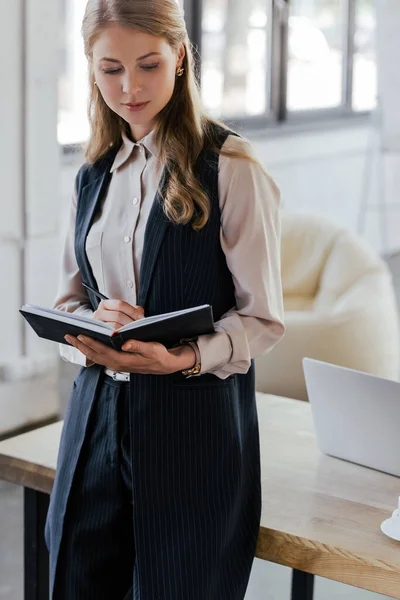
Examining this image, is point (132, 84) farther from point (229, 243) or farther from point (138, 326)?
point (138, 326)

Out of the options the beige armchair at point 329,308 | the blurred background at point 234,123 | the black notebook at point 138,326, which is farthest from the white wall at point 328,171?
the black notebook at point 138,326

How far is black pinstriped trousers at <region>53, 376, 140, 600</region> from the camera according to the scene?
59.9 inches

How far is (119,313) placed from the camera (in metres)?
1.45

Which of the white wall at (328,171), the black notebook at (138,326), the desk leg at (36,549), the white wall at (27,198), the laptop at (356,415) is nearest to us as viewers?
the black notebook at (138,326)

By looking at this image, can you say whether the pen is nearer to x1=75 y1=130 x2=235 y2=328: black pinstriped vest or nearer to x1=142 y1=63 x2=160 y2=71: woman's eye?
x1=75 y1=130 x2=235 y2=328: black pinstriped vest

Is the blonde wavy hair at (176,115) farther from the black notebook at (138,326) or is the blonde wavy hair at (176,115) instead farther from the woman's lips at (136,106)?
the black notebook at (138,326)

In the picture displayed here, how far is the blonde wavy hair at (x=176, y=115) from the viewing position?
143 centimetres

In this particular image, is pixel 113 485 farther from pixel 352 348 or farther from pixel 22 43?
pixel 22 43

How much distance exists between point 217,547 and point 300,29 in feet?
19.2

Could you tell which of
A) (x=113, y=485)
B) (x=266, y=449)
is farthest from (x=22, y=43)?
(x=113, y=485)

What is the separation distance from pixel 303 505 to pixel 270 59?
519cm

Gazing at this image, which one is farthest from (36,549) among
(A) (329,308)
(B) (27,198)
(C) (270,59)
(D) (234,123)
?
(C) (270,59)

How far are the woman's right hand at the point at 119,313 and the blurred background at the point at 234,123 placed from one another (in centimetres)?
116

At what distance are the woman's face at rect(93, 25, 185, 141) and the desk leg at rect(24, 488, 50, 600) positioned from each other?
0.85 metres
